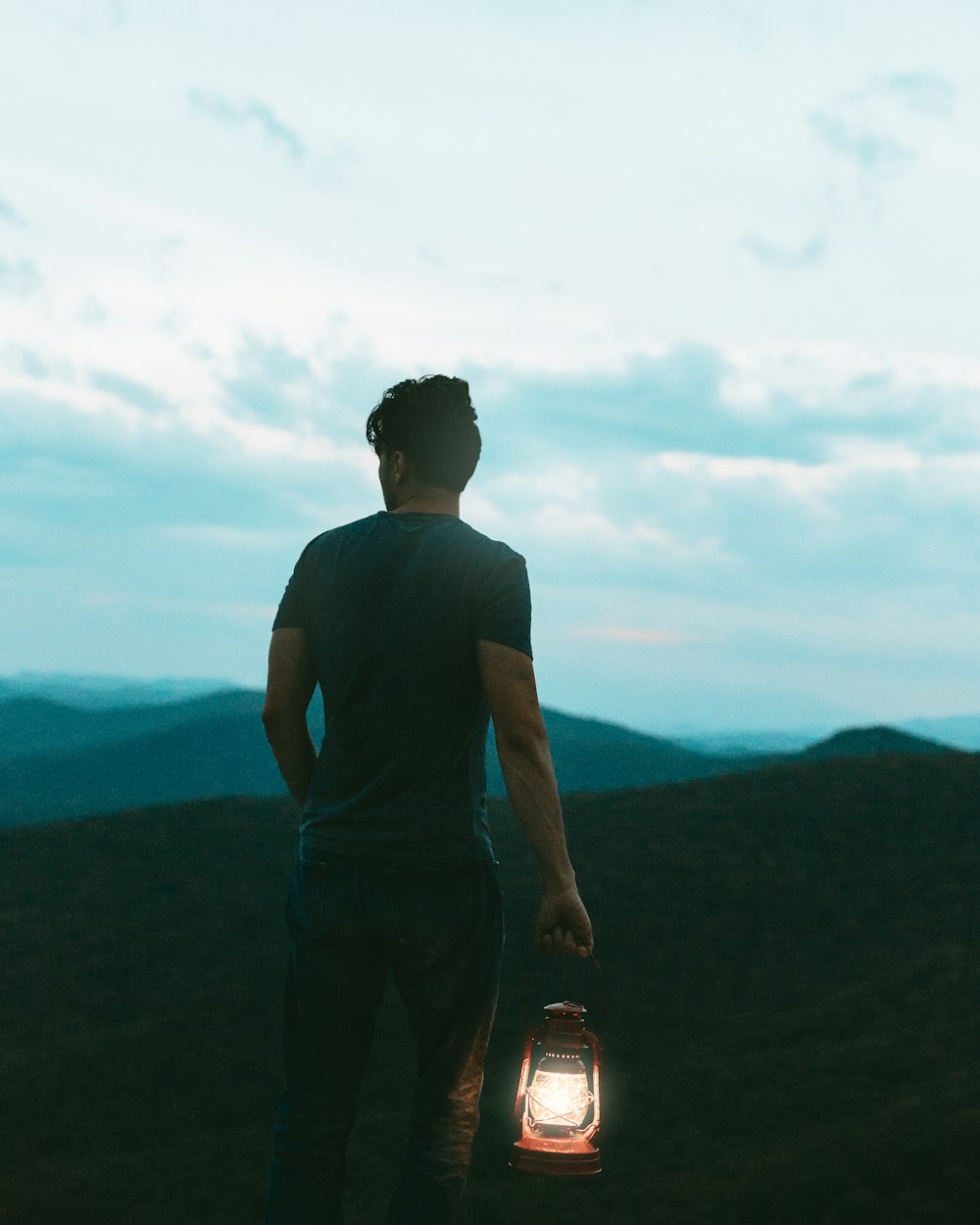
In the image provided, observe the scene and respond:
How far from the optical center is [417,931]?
3025 millimetres

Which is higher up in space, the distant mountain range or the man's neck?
the man's neck

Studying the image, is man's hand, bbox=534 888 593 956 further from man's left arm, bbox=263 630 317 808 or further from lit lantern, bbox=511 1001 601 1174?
man's left arm, bbox=263 630 317 808

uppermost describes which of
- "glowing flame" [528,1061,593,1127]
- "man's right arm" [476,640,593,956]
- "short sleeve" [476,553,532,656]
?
"short sleeve" [476,553,532,656]

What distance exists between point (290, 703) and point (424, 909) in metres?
0.73

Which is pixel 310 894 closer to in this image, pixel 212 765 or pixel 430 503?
pixel 430 503

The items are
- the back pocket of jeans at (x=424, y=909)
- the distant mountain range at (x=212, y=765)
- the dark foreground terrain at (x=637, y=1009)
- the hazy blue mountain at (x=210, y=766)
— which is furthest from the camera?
the hazy blue mountain at (x=210, y=766)

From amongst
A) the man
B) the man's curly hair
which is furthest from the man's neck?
the man

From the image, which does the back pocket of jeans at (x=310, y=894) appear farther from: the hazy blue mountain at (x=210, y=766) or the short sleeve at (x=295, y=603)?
the hazy blue mountain at (x=210, y=766)

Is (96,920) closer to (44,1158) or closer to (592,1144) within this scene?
(44,1158)

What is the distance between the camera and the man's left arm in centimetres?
335

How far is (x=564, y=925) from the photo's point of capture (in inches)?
121

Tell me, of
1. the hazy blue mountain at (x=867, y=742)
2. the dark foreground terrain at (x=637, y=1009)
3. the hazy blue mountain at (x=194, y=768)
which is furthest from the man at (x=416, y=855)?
the hazy blue mountain at (x=194, y=768)

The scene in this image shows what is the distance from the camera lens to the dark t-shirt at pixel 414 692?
3070mm

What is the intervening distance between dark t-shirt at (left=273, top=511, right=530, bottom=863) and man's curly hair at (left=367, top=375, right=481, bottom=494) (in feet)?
0.73
